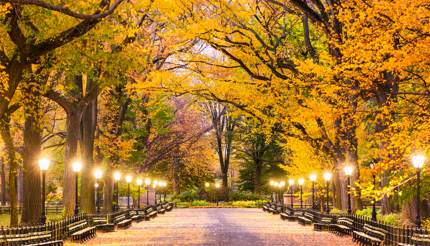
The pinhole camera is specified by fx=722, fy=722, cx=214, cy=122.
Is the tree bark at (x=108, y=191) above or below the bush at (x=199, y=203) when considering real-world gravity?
above

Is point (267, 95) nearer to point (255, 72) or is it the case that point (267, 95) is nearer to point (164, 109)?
point (255, 72)

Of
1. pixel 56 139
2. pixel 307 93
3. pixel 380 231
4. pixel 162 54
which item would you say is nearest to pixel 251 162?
pixel 56 139

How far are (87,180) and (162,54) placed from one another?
11.9 meters

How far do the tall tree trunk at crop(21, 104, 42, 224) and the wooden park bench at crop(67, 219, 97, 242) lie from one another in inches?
62.8

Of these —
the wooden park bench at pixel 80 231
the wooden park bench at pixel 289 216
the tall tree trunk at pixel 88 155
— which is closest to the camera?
the wooden park bench at pixel 80 231

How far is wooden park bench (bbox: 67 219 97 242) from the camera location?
25.5m

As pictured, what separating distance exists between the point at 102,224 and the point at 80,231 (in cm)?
689

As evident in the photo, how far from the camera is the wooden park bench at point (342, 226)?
28927 mm

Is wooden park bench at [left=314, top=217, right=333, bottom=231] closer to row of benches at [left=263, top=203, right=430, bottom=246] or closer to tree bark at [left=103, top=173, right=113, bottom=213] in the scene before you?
row of benches at [left=263, top=203, right=430, bottom=246]

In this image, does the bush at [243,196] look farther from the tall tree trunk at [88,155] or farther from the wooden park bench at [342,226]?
the wooden park bench at [342,226]

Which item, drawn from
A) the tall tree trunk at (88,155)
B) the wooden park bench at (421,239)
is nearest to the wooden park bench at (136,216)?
the tall tree trunk at (88,155)

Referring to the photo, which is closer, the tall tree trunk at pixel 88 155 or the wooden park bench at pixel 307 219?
the tall tree trunk at pixel 88 155

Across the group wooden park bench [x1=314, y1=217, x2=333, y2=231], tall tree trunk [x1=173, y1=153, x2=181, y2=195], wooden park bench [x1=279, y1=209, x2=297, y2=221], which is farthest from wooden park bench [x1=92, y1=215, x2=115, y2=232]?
tall tree trunk [x1=173, y1=153, x2=181, y2=195]

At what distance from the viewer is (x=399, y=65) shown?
65.9ft
